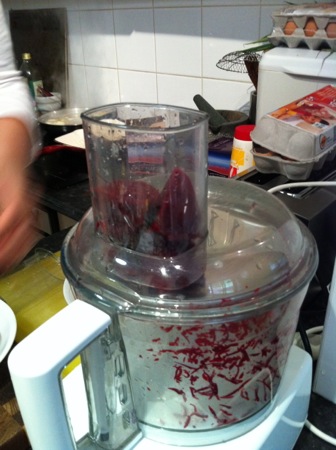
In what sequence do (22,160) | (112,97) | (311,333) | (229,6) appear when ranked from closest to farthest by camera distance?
1. (311,333)
2. (22,160)
3. (229,6)
4. (112,97)

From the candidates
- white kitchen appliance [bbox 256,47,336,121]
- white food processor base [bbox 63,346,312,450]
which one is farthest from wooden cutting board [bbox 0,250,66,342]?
white kitchen appliance [bbox 256,47,336,121]

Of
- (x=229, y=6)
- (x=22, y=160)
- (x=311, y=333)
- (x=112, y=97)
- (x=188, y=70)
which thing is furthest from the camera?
(x=112, y=97)

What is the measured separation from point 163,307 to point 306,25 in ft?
1.84

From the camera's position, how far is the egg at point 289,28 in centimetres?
68

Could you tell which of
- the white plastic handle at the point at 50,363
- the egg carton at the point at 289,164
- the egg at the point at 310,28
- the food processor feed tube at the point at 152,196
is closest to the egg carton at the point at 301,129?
the egg carton at the point at 289,164

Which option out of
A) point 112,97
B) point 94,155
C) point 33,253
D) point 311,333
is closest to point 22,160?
point 33,253

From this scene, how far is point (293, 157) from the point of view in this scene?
1.82 ft

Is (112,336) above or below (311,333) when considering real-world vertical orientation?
above

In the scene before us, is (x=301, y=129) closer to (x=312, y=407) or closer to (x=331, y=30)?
(x=331, y=30)

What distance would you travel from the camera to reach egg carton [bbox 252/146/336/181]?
1.82 feet

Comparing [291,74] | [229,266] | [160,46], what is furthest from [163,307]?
[160,46]

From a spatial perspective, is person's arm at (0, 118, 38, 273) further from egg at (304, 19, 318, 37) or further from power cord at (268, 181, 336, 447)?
egg at (304, 19, 318, 37)

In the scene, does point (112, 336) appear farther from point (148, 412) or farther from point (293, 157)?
point (293, 157)

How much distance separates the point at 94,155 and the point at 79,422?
229mm
